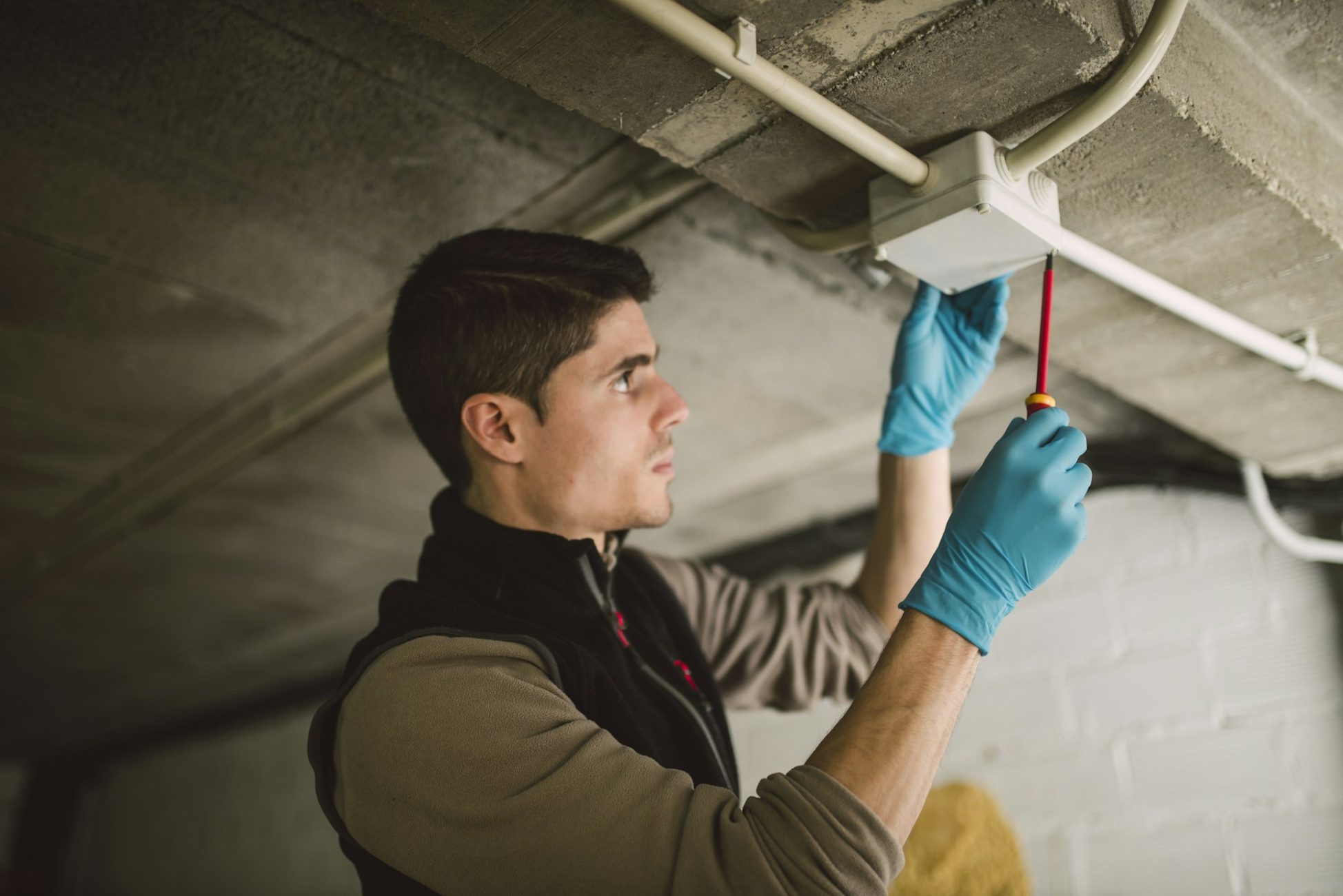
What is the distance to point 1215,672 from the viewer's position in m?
1.85

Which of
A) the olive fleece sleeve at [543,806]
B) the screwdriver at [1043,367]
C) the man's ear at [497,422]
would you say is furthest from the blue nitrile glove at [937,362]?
the olive fleece sleeve at [543,806]

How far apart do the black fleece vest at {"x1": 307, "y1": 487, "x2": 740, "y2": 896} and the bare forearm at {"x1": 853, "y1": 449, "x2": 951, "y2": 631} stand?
31 cm

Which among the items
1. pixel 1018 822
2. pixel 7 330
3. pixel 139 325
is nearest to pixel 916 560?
pixel 1018 822

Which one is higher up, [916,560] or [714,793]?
[916,560]

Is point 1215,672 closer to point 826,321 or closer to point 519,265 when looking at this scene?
point 826,321

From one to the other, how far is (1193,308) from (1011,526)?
0.46 m

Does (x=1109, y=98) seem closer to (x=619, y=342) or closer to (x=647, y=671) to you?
(x=619, y=342)

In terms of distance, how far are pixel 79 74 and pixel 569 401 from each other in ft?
2.32

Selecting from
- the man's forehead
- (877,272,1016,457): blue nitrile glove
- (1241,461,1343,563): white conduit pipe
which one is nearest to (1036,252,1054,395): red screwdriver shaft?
(877,272,1016,457): blue nitrile glove

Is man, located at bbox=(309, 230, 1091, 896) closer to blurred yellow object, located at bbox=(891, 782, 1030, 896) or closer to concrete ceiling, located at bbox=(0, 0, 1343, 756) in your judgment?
concrete ceiling, located at bbox=(0, 0, 1343, 756)

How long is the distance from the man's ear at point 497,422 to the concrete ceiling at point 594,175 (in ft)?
1.20

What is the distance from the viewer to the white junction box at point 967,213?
0.97 m

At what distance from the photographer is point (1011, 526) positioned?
94 cm

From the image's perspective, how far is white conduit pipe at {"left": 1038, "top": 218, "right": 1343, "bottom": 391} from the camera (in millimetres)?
1074
